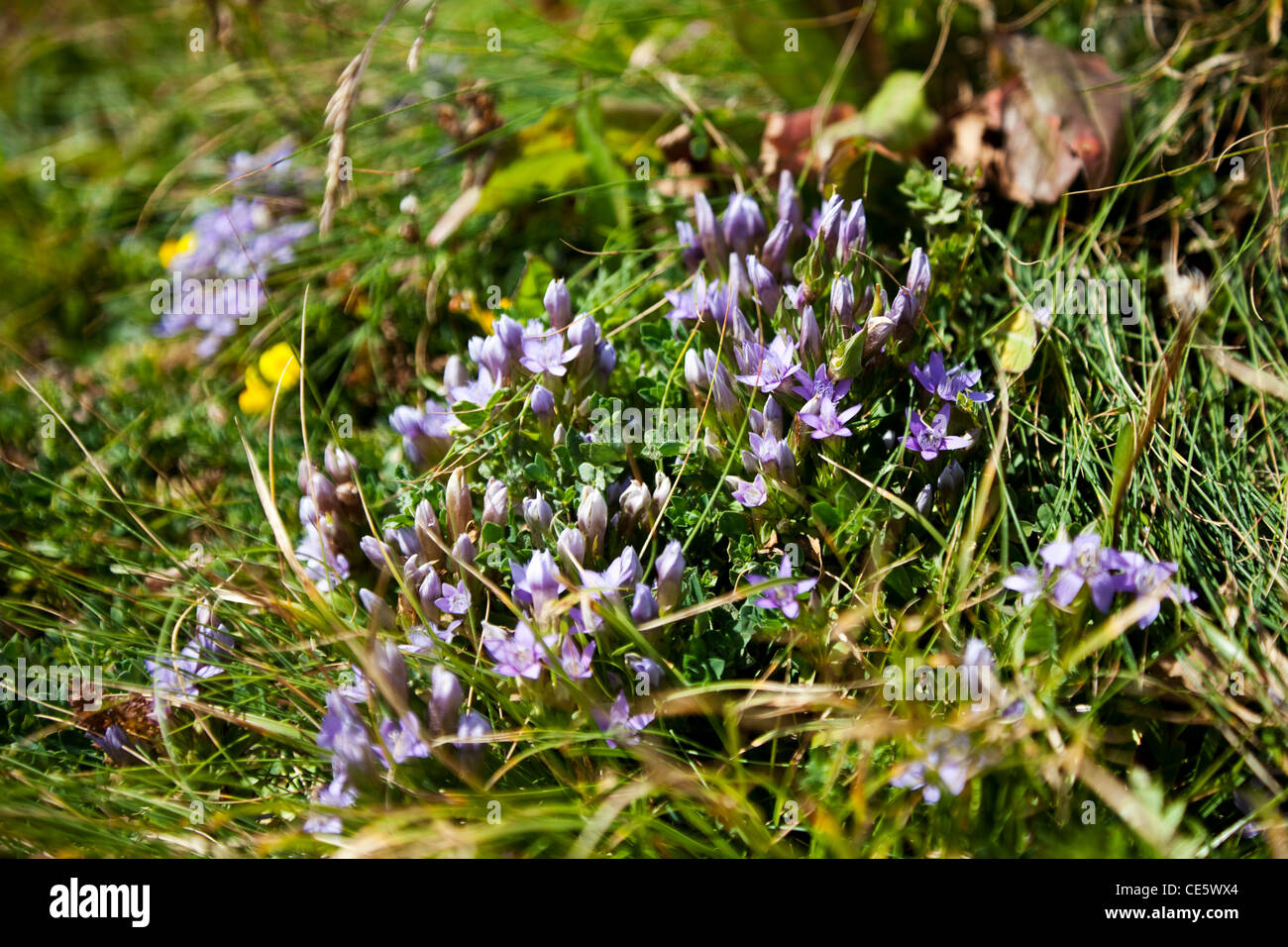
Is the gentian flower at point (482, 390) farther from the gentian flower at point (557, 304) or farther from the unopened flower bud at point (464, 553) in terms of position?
the unopened flower bud at point (464, 553)

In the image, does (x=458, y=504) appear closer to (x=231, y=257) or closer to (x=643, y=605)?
(x=643, y=605)

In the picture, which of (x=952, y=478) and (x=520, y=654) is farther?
(x=952, y=478)

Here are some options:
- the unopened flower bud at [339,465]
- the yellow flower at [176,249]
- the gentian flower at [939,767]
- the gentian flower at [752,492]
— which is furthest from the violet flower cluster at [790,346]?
the yellow flower at [176,249]

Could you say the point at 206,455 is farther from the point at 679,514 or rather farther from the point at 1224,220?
the point at 1224,220

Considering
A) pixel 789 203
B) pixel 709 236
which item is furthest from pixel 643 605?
pixel 789 203

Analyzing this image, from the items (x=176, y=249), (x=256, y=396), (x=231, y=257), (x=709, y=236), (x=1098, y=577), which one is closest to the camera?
(x=1098, y=577)

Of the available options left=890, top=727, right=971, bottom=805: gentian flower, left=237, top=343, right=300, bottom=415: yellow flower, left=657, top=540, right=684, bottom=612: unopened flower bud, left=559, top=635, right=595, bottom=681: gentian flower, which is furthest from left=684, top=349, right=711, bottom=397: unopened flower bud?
left=237, top=343, right=300, bottom=415: yellow flower
